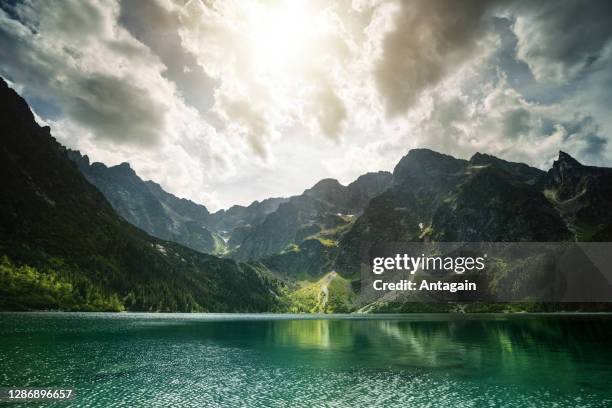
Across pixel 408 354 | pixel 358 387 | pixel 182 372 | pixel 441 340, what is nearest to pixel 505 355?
pixel 408 354

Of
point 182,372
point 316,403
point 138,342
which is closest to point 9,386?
point 182,372

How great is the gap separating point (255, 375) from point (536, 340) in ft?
320

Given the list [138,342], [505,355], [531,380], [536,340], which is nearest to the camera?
[531,380]

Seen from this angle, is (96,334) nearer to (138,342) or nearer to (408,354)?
(138,342)

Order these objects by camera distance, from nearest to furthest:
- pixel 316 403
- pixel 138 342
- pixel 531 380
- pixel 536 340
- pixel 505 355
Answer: pixel 316 403, pixel 531 380, pixel 505 355, pixel 138 342, pixel 536 340

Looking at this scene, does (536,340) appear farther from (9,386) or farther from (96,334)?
(96,334)

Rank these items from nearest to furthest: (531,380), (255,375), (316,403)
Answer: (316,403) → (531,380) → (255,375)

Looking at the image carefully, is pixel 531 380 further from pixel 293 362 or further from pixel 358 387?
pixel 293 362

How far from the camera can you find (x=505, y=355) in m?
89.8

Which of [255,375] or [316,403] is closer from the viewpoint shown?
[316,403]

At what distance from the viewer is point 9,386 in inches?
2066

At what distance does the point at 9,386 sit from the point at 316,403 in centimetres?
4295

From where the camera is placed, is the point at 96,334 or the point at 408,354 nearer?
the point at 408,354

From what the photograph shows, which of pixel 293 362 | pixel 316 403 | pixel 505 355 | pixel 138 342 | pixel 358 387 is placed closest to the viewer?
pixel 316 403
